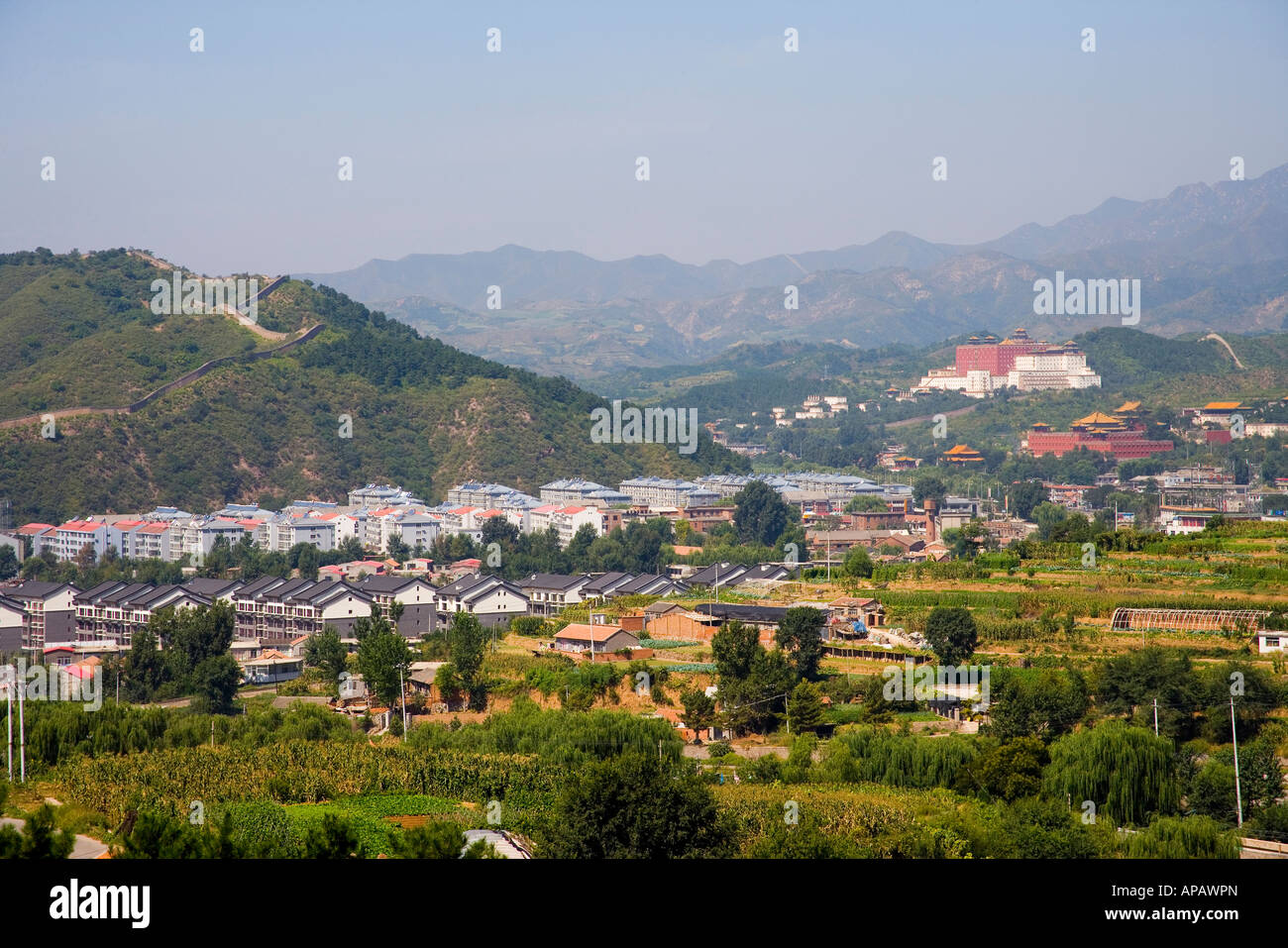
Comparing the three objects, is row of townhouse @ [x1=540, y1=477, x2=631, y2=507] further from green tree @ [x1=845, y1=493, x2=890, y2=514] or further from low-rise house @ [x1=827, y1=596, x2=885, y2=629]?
low-rise house @ [x1=827, y1=596, x2=885, y2=629]

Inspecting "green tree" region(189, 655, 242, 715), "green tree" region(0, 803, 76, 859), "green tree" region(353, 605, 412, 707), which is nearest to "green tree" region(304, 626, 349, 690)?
"green tree" region(353, 605, 412, 707)

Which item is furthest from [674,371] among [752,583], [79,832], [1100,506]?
[79,832]

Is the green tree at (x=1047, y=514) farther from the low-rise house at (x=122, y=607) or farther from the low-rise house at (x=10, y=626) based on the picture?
the low-rise house at (x=10, y=626)

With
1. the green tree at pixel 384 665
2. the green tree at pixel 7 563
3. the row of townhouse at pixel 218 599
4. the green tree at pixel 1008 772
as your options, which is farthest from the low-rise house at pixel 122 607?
the green tree at pixel 1008 772

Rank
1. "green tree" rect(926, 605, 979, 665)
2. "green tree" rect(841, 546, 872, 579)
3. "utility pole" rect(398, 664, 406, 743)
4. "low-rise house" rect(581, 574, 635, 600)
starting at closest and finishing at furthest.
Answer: "green tree" rect(926, 605, 979, 665)
"utility pole" rect(398, 664, 406, 743)
"green tree" rect(841, 546, 872, 579)
"low-rise house" rect(581, 574, 635, 600)

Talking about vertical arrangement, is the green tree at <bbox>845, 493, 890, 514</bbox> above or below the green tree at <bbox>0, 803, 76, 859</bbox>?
above
